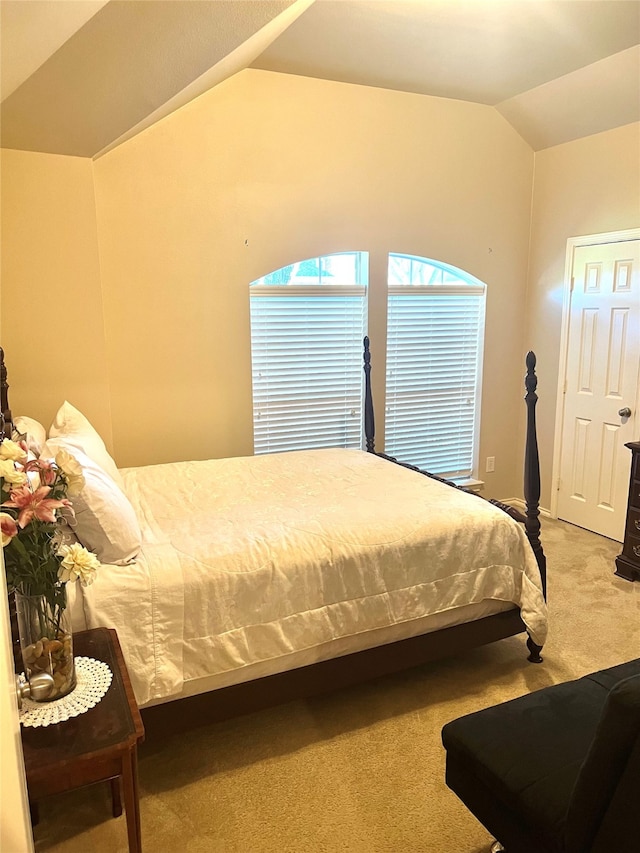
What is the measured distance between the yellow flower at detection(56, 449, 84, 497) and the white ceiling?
1.02 m

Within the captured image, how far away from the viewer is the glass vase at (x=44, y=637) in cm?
152

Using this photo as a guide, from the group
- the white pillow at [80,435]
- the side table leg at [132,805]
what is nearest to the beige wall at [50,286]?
the white pillow at [80,435]

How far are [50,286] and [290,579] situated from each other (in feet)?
6.86

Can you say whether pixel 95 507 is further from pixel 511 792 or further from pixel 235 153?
pixel 235 153

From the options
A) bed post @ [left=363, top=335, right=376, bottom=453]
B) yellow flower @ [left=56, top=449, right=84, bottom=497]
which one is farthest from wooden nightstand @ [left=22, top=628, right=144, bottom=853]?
→ bed post @ [left=363, top=335, right=376, bottom=453]

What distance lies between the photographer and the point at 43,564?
1.50m

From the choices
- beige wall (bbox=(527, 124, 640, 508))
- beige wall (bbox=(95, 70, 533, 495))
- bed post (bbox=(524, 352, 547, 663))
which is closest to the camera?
bed post (bbox=(524, 352, 547, 663))

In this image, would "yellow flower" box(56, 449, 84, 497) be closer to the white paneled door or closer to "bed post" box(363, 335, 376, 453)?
"bed post" box(363, 335, 376, 453)

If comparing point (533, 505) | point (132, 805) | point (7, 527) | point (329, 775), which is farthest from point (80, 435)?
point (533, 505)

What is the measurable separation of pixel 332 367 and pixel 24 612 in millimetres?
2938

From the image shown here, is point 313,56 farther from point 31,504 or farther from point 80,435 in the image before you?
point 31,504

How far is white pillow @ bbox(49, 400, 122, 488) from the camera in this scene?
7.95 feet

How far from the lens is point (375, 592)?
2.31 metres

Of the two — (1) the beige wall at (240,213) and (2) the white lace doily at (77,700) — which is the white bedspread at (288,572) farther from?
(1) the beige wall at (240,213)
